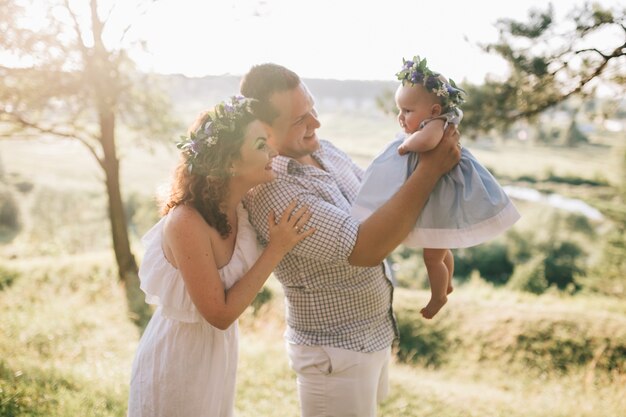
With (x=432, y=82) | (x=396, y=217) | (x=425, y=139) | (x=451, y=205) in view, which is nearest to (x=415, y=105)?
(x=432, y=82)

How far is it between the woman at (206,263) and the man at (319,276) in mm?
107

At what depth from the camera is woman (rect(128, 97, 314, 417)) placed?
2.12 m

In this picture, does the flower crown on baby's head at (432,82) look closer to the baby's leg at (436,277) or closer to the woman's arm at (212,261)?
the baby's leg at (436,277)

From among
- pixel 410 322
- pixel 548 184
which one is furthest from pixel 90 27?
pixel 548 184

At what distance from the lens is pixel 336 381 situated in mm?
2391

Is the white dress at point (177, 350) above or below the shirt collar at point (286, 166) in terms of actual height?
below

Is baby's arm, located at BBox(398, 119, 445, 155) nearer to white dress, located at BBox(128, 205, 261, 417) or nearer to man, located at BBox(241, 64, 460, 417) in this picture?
man, located at BBox(241, 64, 460, 417)

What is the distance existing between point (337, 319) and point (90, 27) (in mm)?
10482

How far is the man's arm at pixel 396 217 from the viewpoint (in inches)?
82.8

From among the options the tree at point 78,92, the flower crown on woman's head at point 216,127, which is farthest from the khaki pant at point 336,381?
the tree at point 78,92

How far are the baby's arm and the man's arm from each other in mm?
47

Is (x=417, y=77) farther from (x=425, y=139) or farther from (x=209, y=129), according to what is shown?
(x=209, y=129)

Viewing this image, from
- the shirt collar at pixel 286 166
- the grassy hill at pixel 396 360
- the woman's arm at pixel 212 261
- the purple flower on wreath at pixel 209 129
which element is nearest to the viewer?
the woman's arm at pixel 212 261

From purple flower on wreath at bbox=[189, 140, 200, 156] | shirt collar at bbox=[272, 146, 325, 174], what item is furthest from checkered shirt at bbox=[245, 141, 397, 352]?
purple flower on wreath at bbox=[189, 140, 200, 156]
